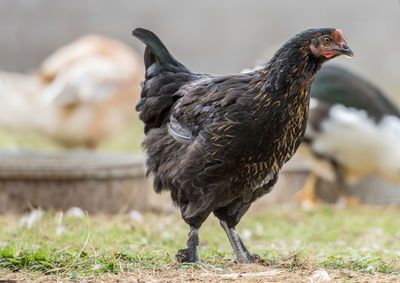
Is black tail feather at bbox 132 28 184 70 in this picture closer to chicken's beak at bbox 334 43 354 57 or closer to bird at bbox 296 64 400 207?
chicken's beak at bbox 334 43 354 57

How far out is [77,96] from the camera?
818 cm

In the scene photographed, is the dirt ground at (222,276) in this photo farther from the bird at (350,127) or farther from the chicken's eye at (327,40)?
the bird at (350,127)

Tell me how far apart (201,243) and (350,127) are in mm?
2767

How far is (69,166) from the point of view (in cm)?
621

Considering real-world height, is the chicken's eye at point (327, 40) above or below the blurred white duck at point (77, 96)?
above

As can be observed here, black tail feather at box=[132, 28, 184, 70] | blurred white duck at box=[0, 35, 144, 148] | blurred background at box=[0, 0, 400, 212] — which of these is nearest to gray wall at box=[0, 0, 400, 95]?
blurred background at box=[0, 0, 400, 212]

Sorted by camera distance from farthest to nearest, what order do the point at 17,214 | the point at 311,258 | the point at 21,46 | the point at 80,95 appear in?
the point at 21,46 < the point at 80,95 < the point at 17,214 < the point at 311,258

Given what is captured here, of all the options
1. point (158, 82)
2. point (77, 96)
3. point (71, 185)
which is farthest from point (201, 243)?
point (77, 96)

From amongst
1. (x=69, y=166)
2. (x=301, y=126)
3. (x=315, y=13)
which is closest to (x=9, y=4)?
(x=315, y=13)

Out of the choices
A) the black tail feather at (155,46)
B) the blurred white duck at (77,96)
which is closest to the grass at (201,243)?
the black tail feather at (155,46)

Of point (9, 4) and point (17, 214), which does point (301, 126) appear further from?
point (9, 4)

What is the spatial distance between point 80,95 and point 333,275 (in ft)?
18.1

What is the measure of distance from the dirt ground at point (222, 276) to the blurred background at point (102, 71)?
2.46 m

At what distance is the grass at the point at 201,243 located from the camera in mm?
3520
